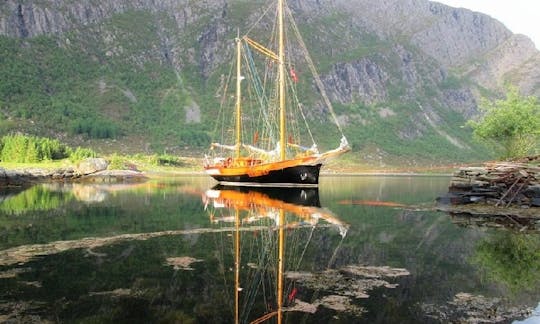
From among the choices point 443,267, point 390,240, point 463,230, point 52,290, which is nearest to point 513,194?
point 463,230

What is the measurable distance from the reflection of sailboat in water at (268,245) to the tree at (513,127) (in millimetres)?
19622

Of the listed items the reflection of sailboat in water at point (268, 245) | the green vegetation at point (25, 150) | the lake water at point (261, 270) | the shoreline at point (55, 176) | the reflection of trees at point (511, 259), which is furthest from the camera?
the green vegetation at point (25, 150)

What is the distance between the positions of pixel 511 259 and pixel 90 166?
275 feet

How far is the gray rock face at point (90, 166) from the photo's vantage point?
292 ft

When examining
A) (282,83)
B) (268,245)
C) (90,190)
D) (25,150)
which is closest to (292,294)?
(268,245)

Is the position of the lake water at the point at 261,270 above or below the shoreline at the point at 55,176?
below

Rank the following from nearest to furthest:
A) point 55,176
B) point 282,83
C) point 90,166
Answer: point 282,83 → point 55,176 → point 90,166

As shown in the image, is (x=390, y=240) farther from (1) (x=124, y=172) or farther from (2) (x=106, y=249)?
(1) (x=124, y=172)

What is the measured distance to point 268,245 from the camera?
20.5 m

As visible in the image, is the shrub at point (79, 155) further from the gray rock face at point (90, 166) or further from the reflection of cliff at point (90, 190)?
the reflection of cliff at point (90, 190)

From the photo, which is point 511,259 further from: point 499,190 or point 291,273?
point 499,190

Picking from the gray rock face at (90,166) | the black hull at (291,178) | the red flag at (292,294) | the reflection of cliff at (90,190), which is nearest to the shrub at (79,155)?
the gray rock face at (90,166)

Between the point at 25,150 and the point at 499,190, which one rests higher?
the point at 25,150

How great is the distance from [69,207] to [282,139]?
27324 millimetres
